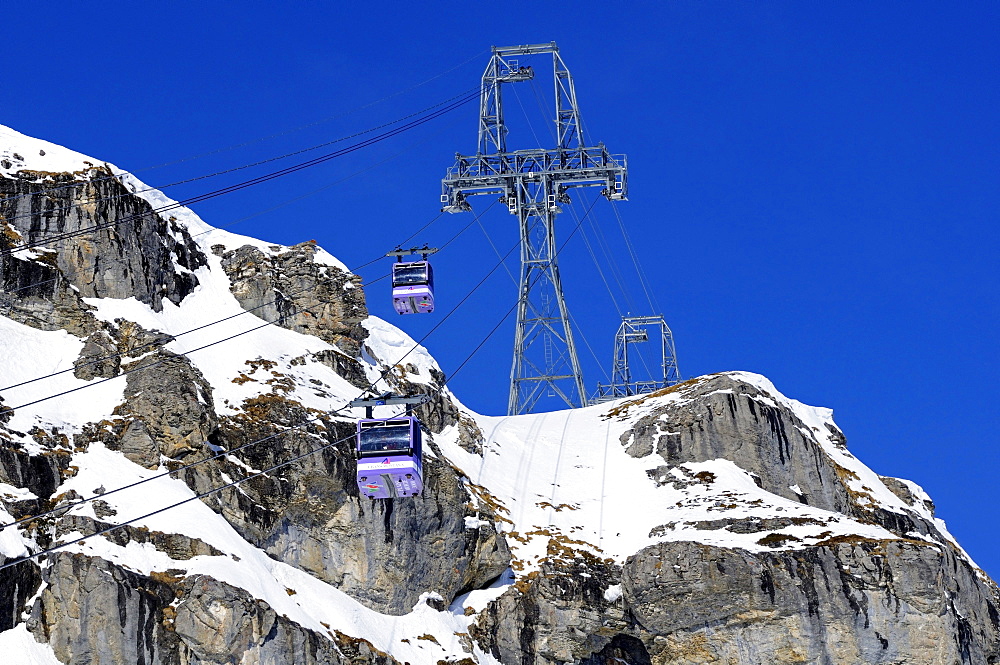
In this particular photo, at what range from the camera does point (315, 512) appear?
223ft

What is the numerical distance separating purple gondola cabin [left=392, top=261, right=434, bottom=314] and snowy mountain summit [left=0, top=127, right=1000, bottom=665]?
8.07 m

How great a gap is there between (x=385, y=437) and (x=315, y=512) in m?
18.1

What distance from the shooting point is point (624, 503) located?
7962 centimetres

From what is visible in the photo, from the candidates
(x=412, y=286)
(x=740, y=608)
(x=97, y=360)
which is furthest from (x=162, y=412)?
(x=740, y=608)

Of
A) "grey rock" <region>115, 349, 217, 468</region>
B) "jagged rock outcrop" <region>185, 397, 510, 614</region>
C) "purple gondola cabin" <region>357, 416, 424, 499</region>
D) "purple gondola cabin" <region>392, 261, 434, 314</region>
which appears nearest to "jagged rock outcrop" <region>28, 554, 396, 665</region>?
"jagged rock outcrop" <region>185, 397, 510, 614</region>

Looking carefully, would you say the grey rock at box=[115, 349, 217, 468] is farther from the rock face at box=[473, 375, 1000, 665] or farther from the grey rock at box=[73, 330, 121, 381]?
the rock face at box=[473, 375, 1000, 665]

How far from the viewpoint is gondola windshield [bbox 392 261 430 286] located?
63.2 metres

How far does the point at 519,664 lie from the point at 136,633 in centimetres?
1992

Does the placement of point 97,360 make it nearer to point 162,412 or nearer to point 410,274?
point 162,412

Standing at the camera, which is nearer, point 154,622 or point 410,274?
point 154,622

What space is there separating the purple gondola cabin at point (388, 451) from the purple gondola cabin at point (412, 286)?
1250cm

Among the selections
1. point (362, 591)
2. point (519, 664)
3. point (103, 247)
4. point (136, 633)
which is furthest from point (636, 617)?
point (103, 247)

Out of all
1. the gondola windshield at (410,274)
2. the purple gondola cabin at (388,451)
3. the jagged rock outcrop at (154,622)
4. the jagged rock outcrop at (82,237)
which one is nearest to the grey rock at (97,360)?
the jagged rock outcrop at (82,237)

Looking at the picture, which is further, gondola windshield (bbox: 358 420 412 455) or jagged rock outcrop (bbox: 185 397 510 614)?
jagged rock outcrop (bbox: 185 397 510 614)
